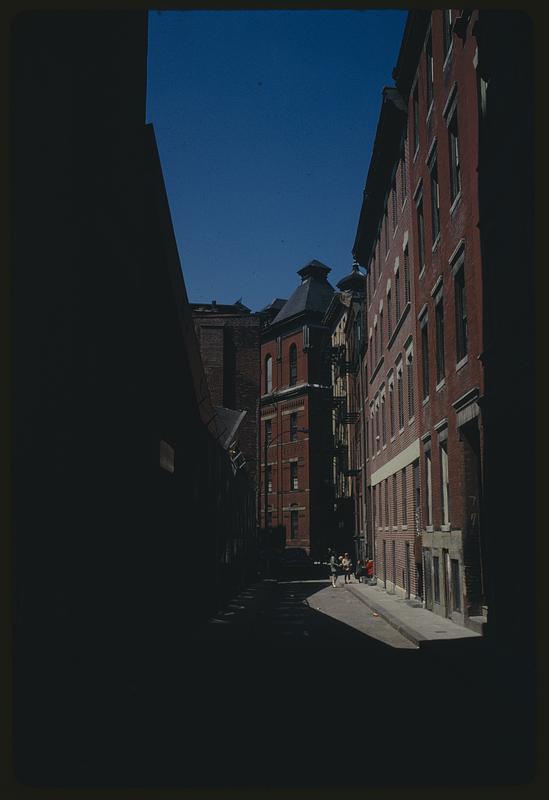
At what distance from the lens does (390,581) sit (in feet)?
104

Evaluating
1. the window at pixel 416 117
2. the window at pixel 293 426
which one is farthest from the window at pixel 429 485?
the window at pixel 293 426

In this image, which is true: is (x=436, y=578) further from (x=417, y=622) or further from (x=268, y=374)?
(x=268, y=374)

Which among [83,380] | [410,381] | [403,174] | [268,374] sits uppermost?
[268,374]

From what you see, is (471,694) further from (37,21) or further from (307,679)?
(37,21)

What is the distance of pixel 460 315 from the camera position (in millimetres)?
18953

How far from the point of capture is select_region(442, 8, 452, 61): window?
20.1 metres

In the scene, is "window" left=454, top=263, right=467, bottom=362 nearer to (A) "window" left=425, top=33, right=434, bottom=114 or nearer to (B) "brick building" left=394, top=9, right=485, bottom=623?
(B) "brick building" left=394, top=9, right=485, bottom=623

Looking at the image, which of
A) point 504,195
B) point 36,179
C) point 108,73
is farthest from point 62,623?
point 504,195

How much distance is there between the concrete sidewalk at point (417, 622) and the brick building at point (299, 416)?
3643cm

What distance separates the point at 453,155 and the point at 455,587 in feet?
31.9

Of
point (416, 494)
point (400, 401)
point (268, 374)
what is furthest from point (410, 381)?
→ point (268, 374)

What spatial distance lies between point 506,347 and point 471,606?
606 centimetres

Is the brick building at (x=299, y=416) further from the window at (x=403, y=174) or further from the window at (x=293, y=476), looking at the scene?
the window at (x=403, y=174)

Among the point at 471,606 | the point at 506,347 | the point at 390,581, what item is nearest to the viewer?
the point at 506,347
